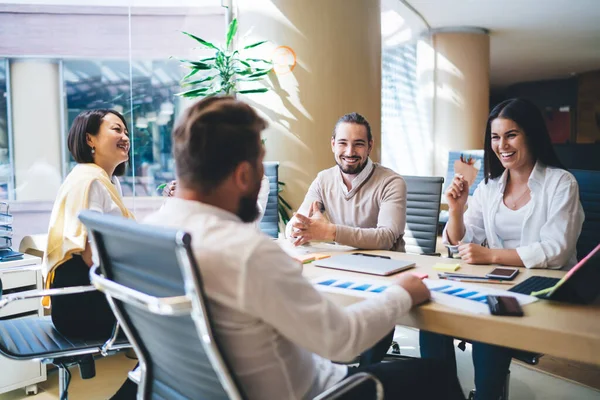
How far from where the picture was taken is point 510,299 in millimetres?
Result: 1376

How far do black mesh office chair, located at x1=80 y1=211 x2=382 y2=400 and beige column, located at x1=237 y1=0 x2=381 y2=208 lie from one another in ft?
11.8

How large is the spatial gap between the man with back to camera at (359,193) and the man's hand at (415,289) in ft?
3.20

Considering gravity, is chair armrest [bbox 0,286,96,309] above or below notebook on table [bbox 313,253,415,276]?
below

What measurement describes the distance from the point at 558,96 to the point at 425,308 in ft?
52.5

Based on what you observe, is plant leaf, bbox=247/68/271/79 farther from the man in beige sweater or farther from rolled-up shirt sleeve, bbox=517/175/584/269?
rolled-up shirt sleeve, bbox=517/175/584/269

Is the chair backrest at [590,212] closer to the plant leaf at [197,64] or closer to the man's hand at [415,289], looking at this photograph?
the man's hand at [415,289]

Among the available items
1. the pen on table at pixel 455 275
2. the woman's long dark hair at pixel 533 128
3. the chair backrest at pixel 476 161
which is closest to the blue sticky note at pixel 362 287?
the pen on table at pixel 455 275

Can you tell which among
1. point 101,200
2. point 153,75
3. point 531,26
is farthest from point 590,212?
point 531,26

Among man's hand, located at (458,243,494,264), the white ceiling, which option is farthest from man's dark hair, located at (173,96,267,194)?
the white ceiling

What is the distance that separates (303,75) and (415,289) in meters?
3.62

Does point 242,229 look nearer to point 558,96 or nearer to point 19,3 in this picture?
point 19,3

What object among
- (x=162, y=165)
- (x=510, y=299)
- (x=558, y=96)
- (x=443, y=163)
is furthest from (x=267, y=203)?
(x=558, y=96)

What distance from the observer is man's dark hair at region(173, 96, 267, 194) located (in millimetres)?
1071

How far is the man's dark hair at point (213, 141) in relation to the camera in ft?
3.51
